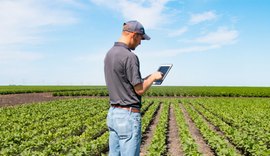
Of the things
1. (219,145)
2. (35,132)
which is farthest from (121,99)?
(35,132)

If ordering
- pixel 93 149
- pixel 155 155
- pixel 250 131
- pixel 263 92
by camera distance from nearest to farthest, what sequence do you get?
pixel 155 155 → pixel 93 149 → pixel 250 131 → pixel 263 92

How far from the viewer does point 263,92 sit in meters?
48.3

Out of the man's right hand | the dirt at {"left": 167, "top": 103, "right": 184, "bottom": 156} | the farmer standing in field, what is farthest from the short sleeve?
the dirt at {"left": 167, "top": 103, "right": 184, "bottom": 156}

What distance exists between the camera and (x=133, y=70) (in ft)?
11.4

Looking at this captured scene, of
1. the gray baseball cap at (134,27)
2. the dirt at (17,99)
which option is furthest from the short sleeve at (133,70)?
the dirt at (17,99)

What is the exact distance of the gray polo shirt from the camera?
11.4ft

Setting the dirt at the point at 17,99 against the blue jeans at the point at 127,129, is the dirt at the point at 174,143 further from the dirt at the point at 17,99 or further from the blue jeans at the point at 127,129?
the dirt at the point at 17,99

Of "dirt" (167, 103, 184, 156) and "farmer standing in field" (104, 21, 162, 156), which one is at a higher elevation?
"farmer standing in field" (104, 21, 162, 156)

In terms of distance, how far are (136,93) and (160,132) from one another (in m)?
8.27

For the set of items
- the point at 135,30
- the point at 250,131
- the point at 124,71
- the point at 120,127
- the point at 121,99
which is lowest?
the point at 250,131

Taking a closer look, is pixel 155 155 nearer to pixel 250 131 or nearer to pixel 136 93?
pixel 136 93

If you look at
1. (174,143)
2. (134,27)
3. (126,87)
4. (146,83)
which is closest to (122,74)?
(126,87)

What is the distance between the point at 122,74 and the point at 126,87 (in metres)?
0.15

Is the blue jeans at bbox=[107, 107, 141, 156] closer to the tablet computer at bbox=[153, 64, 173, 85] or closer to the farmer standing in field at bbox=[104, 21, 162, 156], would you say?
the farmer standing in field at bbox=[104, 21, 162, 156]
